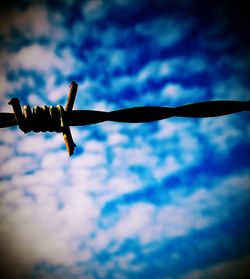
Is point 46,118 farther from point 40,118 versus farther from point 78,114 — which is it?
point 78,114

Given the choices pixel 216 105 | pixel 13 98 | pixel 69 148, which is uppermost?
pixel 13 98

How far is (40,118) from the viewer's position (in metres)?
2.01

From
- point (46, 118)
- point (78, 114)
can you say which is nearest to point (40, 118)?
point (46, 118)

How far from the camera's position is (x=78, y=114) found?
2.09 metres

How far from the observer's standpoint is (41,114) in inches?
79.5

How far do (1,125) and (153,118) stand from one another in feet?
4.19

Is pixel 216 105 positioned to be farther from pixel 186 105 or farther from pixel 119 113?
pixel 119 113

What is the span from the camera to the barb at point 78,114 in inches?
78.7

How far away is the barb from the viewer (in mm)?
1998

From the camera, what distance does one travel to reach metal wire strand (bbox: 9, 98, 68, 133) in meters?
1.97

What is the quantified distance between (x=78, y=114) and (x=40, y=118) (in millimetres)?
312

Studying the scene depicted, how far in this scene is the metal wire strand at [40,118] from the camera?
6.46 ft

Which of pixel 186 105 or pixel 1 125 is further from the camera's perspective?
pixel 186 105

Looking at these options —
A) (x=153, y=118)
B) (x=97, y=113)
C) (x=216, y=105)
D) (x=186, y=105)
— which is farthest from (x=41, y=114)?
(x=216, y=105)
